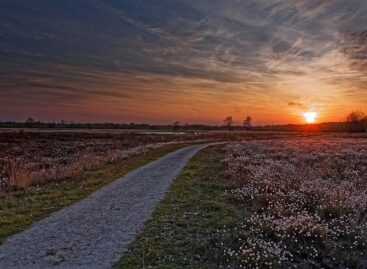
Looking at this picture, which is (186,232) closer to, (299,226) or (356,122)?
(299,226)

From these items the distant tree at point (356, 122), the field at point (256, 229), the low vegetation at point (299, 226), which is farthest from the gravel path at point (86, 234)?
the distant tree at point (356, 122)

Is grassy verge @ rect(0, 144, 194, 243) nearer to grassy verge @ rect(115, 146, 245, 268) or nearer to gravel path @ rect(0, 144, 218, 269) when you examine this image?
gravel path @ rect(0, 144, 218, 269)

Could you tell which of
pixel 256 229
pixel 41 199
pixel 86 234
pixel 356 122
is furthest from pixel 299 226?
pixel 356 122

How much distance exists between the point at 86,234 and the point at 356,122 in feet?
454

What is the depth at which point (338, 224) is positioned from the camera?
1226 centimetres

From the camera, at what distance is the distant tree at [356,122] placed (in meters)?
133

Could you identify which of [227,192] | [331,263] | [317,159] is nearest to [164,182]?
[227,192]

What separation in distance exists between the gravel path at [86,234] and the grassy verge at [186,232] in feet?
1.38

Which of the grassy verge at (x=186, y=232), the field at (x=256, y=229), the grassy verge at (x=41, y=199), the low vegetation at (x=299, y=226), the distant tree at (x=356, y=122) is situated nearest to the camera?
the grassy verge at (x=186, y=232)

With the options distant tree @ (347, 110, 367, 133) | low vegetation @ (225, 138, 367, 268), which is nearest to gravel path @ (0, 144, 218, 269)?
low vegetation @ (225, 138, 367, 268)

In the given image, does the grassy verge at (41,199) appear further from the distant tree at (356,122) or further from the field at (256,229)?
the distant tree at (356,122)

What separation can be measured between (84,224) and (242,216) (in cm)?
512

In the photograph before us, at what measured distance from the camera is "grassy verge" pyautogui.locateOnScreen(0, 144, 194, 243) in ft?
38.8

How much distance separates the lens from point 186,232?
10773 millimetres
